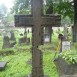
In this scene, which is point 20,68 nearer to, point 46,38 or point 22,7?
point 46,38

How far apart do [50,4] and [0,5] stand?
3961cm

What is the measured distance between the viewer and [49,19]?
729cm

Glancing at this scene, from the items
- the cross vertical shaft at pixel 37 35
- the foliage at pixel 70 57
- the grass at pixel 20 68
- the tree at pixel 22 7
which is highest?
the tree at pixel 22 7

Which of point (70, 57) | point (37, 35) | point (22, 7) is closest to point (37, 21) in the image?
point (37, 35)

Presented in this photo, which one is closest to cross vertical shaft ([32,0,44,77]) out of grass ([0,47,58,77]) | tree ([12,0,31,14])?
grass ([0,47,58,77])

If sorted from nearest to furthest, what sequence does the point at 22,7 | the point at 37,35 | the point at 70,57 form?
1. the point at 37,35
2. the point at 70,57
3. the point at 22,7

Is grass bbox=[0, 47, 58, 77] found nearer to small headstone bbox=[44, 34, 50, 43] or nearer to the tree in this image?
small headstone bbox=[44, 34, 50, 43]

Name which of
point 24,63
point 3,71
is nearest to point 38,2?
point 3,71

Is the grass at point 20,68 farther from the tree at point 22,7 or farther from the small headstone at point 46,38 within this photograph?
the tree at point 22,7

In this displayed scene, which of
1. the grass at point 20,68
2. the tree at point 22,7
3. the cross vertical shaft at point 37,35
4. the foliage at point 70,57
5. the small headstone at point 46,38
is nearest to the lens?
the cross vertical shaft at point 37,35

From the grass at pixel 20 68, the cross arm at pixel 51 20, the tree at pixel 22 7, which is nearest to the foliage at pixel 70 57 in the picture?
the grass at pixel 20 68

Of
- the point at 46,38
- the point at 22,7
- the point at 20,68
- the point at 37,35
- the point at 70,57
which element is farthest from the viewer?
the point at 22,7

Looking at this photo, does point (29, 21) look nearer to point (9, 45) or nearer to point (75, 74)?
point (75, 74)

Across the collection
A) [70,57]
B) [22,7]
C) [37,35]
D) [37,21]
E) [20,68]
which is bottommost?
[20,68]
